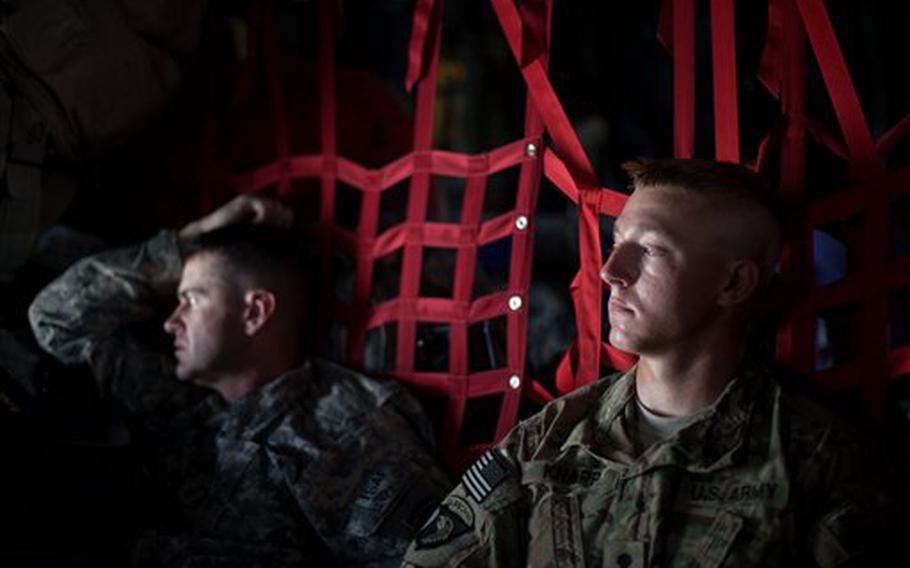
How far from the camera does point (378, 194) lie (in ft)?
8.02

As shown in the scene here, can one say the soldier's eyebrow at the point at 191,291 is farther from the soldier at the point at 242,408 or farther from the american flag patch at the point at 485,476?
the american flag patch at the point at 485,476

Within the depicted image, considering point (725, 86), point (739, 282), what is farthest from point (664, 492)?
point (725, 86)

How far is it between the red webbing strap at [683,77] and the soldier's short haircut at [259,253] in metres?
0.93

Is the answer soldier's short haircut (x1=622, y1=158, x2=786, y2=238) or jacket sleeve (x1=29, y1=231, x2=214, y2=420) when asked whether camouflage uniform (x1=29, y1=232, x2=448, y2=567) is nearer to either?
jacket sleeve (x1=29, y1=231, x2=214, y2=420)

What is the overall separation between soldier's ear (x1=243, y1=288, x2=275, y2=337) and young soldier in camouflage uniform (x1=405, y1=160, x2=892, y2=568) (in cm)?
76

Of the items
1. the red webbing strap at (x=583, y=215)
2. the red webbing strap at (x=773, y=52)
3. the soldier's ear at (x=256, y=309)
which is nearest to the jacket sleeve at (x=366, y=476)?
the soldier's ear at (x=256, y=309)

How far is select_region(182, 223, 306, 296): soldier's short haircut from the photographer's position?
94.4 inches

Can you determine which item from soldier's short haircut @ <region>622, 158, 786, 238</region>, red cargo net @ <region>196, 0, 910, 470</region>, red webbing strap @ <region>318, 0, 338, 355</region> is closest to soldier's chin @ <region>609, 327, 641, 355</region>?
soldier's short haircut @ <region>622, 158, 786, 238</region>

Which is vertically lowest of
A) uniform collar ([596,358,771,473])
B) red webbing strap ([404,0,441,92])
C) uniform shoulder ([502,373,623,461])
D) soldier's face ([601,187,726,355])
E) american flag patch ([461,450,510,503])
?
american flag patch ([461,450,510,503])

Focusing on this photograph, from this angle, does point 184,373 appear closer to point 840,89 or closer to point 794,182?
point 794,182

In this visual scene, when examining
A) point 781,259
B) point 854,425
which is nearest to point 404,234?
point 781,259

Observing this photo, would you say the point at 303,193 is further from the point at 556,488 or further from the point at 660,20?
the point at 556,488

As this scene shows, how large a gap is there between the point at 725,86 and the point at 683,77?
91mm

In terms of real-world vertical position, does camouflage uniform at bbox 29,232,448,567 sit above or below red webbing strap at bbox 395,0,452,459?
below
